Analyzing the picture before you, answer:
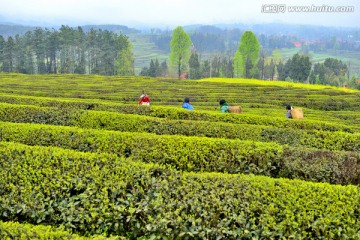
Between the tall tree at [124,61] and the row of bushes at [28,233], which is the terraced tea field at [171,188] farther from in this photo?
the tall tree at [124,61]

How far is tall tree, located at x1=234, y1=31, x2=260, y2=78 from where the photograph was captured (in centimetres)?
9162

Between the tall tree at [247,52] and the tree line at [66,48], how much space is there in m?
34.1

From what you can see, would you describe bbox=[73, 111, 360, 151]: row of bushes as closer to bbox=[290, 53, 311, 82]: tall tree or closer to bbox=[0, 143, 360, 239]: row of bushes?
bbox=[0, 143, 360, 239]: row of bushes

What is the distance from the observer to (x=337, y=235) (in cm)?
638

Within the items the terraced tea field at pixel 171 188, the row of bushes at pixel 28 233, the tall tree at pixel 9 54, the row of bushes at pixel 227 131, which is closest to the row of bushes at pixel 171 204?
the terraced tea field at pixel 171 188

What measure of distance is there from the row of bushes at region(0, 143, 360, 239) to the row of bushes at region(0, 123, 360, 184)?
129 cm

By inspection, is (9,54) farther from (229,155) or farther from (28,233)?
(28,233)

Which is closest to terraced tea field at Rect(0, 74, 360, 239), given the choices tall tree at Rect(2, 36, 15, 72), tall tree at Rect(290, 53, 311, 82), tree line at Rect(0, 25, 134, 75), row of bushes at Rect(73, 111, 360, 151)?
row of bushes at Rect(73, 111, 360, 151)

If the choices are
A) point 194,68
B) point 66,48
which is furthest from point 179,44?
point 66,48

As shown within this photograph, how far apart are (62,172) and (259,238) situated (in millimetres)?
4654

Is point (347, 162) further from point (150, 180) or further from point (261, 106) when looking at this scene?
point (261, 106)

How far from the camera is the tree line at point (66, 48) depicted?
340 ft

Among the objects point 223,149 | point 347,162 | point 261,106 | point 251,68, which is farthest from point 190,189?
point 251,68

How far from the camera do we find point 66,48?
369 ft
